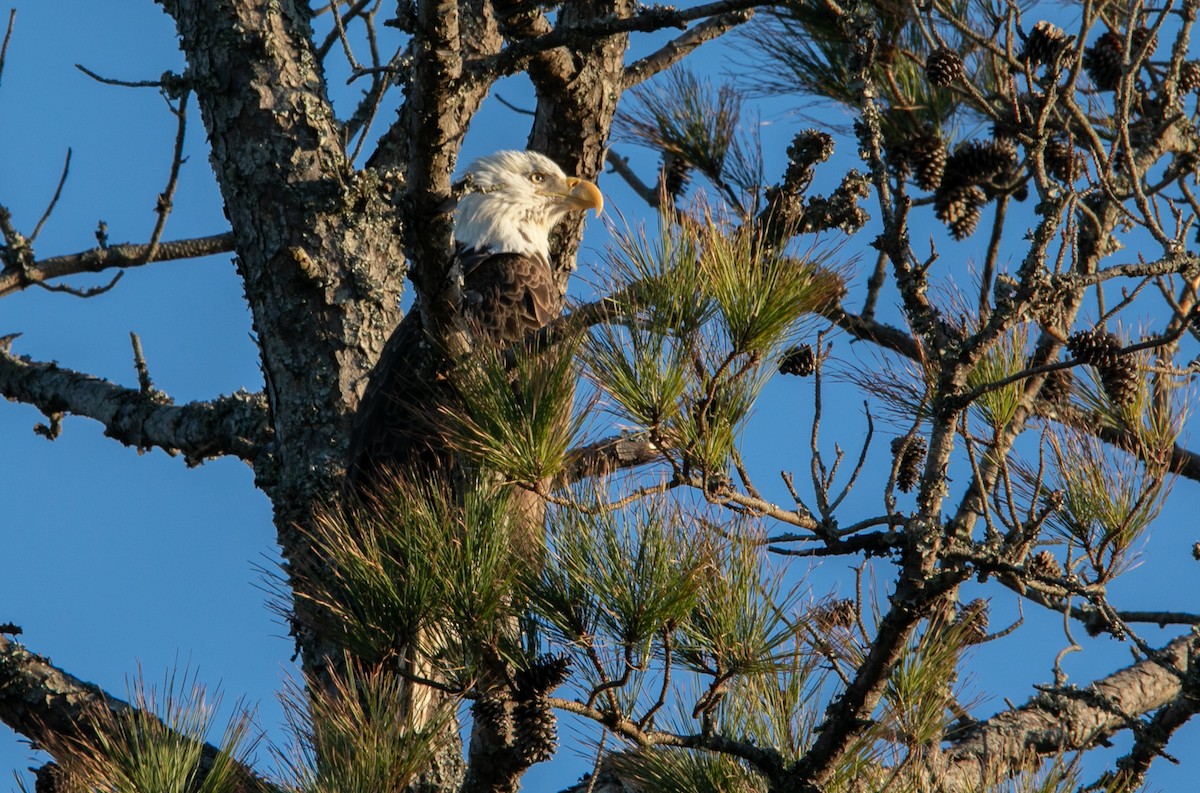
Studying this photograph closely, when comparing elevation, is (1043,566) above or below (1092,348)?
below

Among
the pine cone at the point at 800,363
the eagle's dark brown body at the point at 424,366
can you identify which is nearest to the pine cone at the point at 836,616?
the pine cone at the point at 800,363

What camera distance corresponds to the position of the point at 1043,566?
7.22ft

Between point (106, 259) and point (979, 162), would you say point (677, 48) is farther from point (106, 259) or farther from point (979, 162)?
point (106, 259)

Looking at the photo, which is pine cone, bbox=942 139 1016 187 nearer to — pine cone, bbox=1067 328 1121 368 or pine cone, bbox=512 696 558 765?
pine cone, bbox=1067 328 1121 368

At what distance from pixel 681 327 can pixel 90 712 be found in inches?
66.3

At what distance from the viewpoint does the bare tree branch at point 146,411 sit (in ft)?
11.7

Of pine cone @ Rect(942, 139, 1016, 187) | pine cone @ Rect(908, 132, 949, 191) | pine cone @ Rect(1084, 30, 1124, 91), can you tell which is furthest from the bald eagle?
pine cone @ Rect(1084, 30, 1124, 91)

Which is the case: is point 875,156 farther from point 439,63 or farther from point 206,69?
point 206,69

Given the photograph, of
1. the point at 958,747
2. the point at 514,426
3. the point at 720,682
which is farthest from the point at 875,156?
the point at 958,747

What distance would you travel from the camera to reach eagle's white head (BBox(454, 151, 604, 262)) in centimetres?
427

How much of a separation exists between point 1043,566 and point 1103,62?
2.06 meters

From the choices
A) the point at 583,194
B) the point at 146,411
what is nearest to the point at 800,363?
the point at 583,194

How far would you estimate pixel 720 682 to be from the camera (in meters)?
1.95

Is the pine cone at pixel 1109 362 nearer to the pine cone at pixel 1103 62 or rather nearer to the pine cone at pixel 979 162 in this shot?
the pine cone at pixel 979 162
